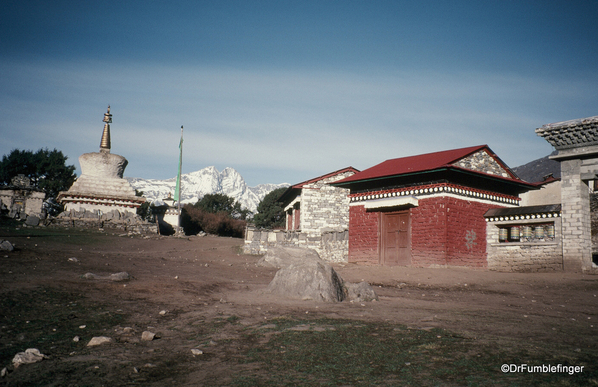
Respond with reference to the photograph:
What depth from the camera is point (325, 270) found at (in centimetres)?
988

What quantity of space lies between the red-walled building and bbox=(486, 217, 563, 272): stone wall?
472 mm

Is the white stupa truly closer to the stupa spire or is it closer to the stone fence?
the stupa spire

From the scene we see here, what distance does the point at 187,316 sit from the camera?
775 centimetres

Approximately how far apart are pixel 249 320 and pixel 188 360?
6.82ft

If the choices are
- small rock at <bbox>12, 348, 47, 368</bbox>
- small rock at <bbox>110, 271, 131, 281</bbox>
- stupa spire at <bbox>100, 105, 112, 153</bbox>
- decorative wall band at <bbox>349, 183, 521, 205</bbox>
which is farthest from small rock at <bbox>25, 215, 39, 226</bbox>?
small rock at <bbox>12, 348, 47, 368</bbox>

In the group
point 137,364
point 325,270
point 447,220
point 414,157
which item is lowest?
point 137,364

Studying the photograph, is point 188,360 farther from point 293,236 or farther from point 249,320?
point 293,236

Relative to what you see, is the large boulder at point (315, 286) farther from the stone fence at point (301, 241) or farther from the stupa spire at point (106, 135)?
the stupa spire at point (106, 135)

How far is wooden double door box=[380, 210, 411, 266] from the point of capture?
2072 cm

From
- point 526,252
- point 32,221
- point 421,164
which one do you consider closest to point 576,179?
point 526,252

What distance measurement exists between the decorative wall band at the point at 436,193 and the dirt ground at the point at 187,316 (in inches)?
241

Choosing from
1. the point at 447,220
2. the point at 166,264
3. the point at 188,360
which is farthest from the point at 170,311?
the point at 447,220

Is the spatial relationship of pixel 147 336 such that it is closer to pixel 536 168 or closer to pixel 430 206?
pixel 430 206

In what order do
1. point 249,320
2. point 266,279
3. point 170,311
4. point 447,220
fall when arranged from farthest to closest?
point 447,220
point 266,279
point 170,311
point 249,320
